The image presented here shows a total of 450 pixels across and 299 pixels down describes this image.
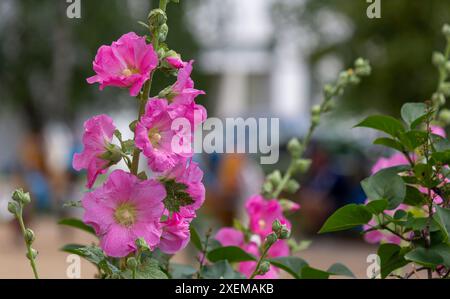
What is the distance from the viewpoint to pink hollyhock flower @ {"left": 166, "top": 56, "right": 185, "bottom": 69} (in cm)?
133

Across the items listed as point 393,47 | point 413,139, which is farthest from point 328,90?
point 393,47

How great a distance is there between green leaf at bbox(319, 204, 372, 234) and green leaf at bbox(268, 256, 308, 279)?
0.19m

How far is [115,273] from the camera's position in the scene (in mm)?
1281

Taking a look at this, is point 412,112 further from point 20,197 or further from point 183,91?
point 20,197

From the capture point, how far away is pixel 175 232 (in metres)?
1.35

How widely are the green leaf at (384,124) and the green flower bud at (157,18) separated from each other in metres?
0.43

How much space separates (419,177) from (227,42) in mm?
29265

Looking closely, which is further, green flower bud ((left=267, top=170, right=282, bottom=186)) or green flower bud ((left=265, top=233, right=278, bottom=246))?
green flower bud ((left=267, top=170, right=282, bottom=186))

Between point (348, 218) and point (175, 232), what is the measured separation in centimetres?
29

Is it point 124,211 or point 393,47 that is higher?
point 393,47

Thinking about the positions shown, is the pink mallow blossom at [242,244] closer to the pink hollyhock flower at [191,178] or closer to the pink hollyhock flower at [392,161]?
the pink hollyhock flower at [392,161]

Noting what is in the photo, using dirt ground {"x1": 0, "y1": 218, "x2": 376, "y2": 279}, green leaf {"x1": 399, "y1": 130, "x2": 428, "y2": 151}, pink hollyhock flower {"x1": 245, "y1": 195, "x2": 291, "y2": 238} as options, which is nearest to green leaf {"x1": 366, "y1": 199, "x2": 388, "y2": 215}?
green leaf {"x1": 399, "y1": 130, "x2": 428, "y2": 151}

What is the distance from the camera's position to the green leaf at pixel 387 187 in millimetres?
1505

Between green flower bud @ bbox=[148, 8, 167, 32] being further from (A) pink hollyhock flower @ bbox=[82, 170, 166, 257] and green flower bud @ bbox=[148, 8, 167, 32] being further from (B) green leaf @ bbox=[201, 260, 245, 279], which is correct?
(B) green leaf @ bbox=[201, 260, 245, 279]
